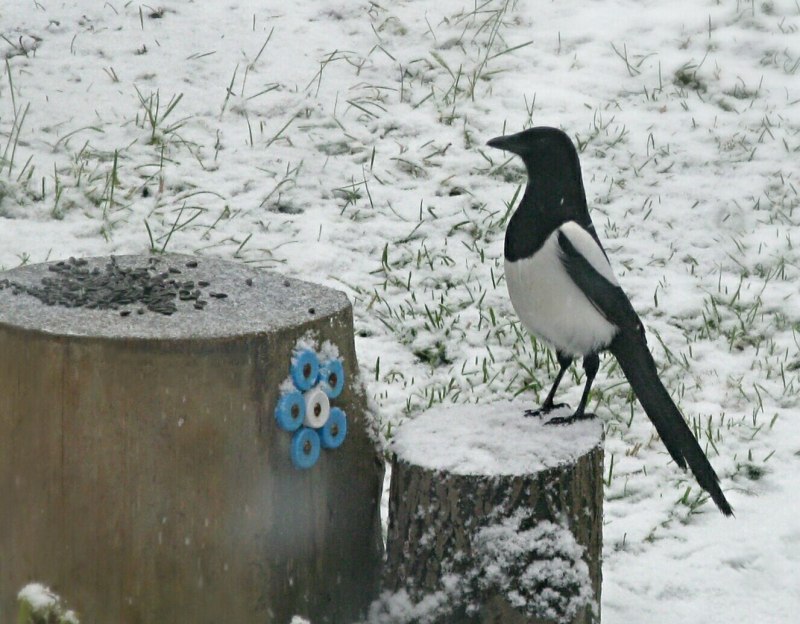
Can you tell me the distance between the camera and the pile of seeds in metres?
2.60

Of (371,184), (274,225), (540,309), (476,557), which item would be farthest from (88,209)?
(476,557)

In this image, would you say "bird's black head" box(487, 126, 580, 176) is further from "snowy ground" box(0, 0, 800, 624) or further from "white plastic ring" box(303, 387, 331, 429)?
"snowy ground" box(0, 0, 800, 624)

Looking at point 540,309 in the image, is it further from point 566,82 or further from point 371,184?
point 566,82

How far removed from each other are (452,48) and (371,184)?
1.30 metres

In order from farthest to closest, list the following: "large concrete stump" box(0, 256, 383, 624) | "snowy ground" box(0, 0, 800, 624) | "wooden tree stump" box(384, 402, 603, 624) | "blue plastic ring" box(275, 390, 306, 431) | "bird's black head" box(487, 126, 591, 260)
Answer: "snowy ground" box(0, 0, 800, 624) < "bird's black head" box(487, 126, 591, 260) < "wooden tree stump" box(384, 402, 603, 624) < "blue plastic ring" box(275, 390, 306, 431) < "large concrete stump" box(0, 256, 383, 624)

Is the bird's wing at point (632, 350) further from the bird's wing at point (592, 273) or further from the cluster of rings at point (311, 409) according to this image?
the cluster of rings at point (311, 409)

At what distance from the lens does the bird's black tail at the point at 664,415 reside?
2857 mm

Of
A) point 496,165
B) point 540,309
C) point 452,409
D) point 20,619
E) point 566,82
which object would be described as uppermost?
point 566,82

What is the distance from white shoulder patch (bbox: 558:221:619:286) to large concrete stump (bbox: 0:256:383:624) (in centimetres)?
69

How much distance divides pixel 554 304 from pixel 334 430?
67cm

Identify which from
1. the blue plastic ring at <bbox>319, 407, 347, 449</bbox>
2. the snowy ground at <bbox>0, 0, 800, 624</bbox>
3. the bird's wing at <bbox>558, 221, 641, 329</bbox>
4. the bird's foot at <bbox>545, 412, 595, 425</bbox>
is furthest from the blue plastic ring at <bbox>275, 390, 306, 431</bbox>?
the snowy ground at <bbox>0, 0, 800, 624</bbox>

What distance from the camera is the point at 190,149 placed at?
17.7 ft

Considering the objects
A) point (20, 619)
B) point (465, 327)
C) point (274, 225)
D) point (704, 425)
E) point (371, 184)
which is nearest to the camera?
point (20, 619)

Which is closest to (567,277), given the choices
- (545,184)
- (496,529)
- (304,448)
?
(545,184)
